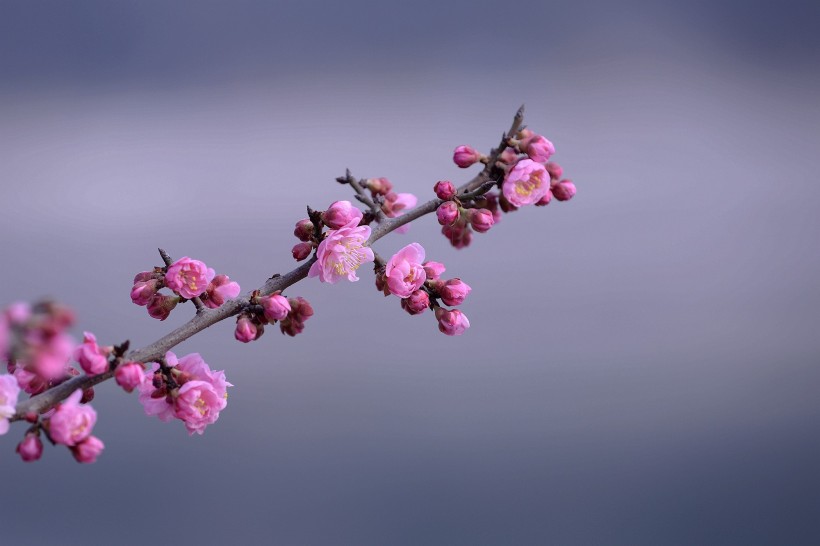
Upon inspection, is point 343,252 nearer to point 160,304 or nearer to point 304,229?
point 304,229

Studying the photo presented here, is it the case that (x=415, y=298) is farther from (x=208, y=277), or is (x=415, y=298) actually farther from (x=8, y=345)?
(x=8, y=345)

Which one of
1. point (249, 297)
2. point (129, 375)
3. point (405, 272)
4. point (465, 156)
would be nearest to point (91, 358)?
point (129, 375)

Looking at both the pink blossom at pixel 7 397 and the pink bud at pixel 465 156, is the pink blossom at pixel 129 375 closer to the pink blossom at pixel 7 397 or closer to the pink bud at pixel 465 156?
the pink blossom at pixel 7 397

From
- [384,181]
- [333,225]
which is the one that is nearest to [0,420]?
[333,225]

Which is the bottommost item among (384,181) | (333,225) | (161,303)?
(161,303)

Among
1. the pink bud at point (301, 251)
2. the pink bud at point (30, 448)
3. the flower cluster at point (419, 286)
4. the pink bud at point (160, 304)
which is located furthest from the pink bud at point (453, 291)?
the pink bud at point (30, 448)

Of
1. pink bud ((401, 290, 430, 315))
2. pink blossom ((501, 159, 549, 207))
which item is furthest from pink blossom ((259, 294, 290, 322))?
pink blossom ((501, 159, 549, 207))
